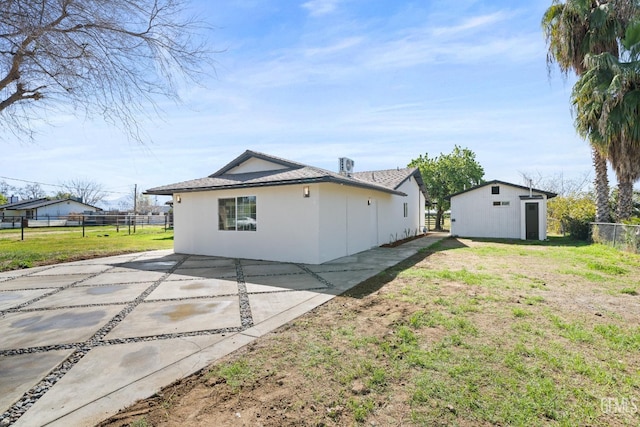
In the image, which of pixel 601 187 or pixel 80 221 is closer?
pixel 601 187

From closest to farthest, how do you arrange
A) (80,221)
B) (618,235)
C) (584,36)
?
(618,235) → (584,36) → (80,221)

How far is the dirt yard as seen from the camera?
2.22m

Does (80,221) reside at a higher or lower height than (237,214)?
lower

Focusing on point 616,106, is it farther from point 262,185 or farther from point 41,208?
point 41,208

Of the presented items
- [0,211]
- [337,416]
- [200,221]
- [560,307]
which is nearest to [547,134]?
[560,307]

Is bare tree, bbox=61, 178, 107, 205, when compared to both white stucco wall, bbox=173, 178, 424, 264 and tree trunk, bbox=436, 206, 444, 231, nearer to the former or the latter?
white stucco wall, bbox=173, 178, 424, 264

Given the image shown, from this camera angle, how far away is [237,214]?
403 inches

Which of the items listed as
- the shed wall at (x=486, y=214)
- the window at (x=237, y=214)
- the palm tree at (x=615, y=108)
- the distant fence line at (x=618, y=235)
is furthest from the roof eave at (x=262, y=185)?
the shed wall at (x=486, y=214)

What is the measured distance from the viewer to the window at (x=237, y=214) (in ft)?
32.6

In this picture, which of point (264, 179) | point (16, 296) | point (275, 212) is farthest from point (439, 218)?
point (16, 296)

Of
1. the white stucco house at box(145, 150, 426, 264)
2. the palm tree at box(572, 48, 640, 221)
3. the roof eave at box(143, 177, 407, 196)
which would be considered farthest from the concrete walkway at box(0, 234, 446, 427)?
the palm tree at box(572, 48, 640, 221)

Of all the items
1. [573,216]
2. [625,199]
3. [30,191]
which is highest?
[30,191]

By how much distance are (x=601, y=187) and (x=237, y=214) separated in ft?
50.4

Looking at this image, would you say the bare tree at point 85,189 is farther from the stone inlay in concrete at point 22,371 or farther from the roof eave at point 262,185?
the stone inlay in concrete at point 22,371
